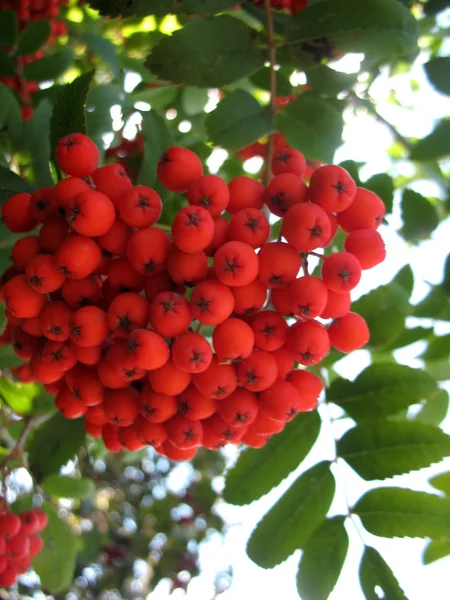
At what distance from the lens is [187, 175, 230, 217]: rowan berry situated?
4.62 feet

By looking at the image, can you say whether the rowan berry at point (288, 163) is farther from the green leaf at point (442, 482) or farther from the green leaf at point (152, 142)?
the green leaf at point (442, 482)

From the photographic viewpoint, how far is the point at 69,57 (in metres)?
2.52

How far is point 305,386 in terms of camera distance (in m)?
1.49

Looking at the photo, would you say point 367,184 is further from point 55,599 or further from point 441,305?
point 55,599

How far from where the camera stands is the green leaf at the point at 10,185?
172 centimetres

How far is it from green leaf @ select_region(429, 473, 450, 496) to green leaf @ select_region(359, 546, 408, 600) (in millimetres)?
710

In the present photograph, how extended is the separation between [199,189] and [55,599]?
18.7ft

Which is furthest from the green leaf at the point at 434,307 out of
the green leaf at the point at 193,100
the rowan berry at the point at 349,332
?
the green leaf at the point at 193,100

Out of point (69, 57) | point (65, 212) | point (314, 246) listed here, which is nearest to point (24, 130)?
point (69, 57)

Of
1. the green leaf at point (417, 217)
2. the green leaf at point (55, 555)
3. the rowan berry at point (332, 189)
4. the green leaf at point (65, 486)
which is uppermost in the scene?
the rowan berry at point (332, 189)

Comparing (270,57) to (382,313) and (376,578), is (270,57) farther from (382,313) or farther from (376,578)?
(376,578)

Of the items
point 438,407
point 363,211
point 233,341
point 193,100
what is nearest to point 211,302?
point 233,341

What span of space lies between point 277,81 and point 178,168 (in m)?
0.81

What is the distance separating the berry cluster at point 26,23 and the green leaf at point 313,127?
1251 millimetres
